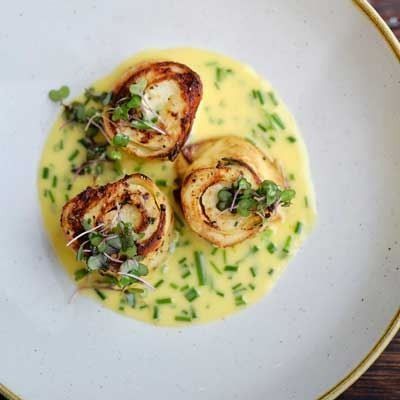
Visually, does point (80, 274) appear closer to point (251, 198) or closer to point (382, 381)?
point (251, 198)

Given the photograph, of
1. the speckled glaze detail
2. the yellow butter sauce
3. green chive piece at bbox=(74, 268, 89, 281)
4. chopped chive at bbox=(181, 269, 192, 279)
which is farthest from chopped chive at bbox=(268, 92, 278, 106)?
green chive piece at bbox=(74, 268, 89, 281)

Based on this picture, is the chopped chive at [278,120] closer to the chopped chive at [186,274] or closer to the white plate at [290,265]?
the white plate at [290,265]

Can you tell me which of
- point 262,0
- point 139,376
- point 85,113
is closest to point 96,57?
point 85,113

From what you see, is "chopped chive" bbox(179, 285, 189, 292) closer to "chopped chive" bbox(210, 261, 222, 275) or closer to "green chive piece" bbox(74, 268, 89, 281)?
"chopped chive" bbox(210, 261, 222, 275)

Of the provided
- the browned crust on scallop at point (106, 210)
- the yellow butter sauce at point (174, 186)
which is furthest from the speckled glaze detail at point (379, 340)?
the browned crust on scallop at point (106, 210)

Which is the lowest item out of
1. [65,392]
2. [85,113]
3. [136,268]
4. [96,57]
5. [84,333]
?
[65,392]

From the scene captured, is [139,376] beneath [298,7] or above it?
beneath

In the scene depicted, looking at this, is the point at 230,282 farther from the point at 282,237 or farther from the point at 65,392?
the point at 65,392

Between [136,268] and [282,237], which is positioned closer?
[136,268]

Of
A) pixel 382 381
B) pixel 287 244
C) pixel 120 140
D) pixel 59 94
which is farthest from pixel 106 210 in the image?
pixel 382 381
